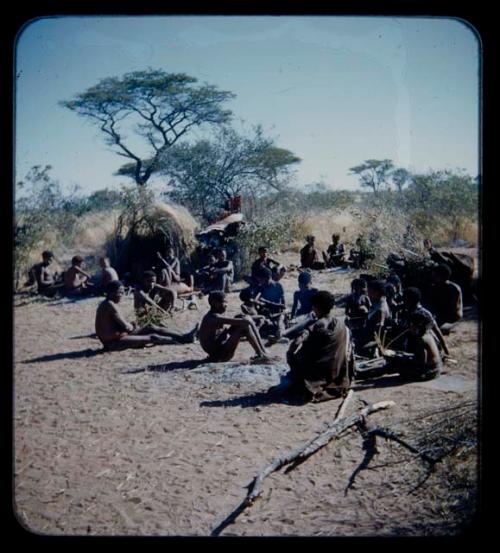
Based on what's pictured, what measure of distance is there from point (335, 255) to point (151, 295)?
6269mm

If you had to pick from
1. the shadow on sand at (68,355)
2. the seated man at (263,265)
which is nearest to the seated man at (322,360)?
the shadow on sand at (68,355)

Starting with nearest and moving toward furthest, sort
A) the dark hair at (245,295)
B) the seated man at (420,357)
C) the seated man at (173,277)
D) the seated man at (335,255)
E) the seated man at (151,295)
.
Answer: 1. the seated man at (420,357)
2. the dark hair at (245,295)
3. the seated man at (151,295)
4. the seated man at (173,277)
5. the seated man at (335,255)

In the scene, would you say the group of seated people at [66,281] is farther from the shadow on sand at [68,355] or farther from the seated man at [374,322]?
the seated man at [374,322]

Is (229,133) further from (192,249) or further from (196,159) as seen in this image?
(192,249)

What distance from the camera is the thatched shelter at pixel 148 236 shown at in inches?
580

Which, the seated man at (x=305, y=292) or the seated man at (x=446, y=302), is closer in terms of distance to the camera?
the seated man at (x=446, y=302)

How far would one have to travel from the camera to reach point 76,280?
13117 mm

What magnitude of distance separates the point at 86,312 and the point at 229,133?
1287cm

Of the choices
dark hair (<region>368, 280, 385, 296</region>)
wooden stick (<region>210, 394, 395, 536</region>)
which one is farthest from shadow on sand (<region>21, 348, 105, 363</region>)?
wooden stick (<region>210, 394, 395, 536</region>)

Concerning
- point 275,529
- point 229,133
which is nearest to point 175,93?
point 229,133

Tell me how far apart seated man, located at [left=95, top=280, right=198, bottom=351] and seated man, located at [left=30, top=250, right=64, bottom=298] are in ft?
16.9

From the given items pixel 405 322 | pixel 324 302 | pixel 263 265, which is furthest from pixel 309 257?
pixel 324 302

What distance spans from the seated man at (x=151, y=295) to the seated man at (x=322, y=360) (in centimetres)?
413

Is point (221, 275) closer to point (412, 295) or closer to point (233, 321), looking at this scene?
point (233, 321)
